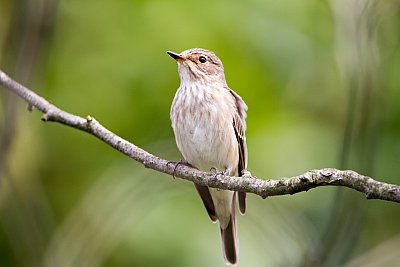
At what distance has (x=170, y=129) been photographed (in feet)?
16.4

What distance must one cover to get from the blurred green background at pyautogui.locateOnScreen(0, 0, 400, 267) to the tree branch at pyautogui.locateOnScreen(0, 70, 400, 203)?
531 mm

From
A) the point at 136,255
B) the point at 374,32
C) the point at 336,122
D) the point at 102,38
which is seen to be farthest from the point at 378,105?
the point at 102,38

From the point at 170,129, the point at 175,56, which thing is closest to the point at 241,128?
the point at 170,129

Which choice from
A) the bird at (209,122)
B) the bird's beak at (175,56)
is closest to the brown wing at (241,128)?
the bird at (209,122)

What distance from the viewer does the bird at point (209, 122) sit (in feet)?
15.3

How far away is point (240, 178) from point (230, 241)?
1984 mm

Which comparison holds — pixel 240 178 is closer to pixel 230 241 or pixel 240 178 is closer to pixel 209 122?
pixel 209 122

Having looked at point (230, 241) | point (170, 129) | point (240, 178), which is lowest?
point (230, 241)

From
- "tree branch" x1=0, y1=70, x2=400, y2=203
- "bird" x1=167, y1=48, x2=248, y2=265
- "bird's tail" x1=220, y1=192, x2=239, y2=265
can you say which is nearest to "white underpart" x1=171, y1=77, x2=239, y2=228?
"bird" x1=167, y1=48, x2=248, y2=265

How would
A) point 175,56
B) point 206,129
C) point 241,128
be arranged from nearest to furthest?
point 175,56 < point 206,129 < point 241,128

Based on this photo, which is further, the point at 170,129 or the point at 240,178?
the point at 170,129

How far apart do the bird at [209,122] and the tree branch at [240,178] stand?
34.0 inches

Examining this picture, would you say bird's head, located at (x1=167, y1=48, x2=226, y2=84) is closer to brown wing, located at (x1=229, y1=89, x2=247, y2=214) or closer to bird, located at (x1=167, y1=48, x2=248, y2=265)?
bird, located at (x1=167, y1=48, x2=248, y2=265)

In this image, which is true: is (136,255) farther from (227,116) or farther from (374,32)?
(374,32)
